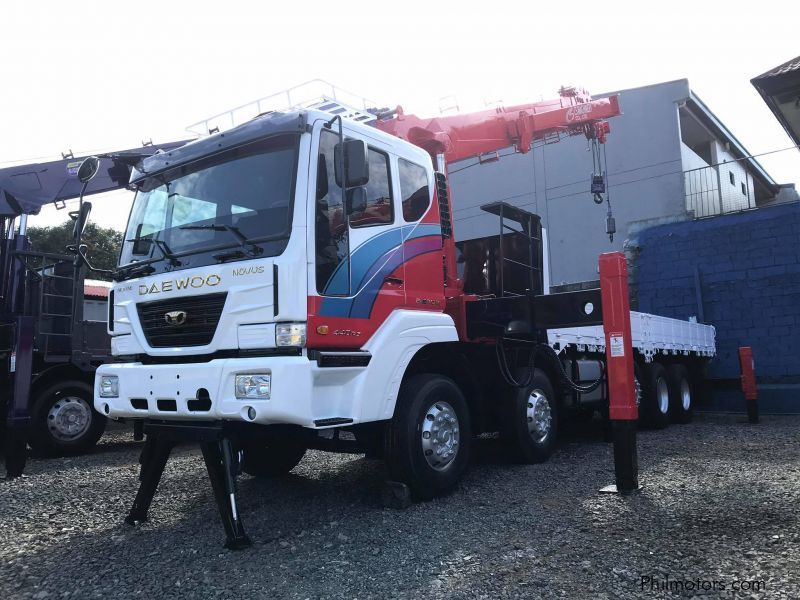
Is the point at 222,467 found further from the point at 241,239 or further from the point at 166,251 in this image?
the point at 166,251

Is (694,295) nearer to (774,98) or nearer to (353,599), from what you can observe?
(774,98)

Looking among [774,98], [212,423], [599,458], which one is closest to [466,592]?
[212,423]

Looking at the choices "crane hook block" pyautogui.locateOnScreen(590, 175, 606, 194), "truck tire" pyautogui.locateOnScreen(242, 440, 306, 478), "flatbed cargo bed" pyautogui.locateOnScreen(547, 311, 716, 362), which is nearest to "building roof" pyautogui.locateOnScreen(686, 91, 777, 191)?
"flatbed cargo bed" pyautogui.locateOnScreen(547, 311, 716, 362)

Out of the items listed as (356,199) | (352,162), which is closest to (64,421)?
(356,199)

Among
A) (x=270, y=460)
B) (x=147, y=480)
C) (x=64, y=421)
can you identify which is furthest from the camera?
(x=64, y=421)

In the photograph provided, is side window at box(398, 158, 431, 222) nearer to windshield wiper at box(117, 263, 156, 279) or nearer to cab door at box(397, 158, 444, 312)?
cab door at box(397, 158, 444, 312)

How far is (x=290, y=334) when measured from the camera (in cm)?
405

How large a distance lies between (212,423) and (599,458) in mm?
4576

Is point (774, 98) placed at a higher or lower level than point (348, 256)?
higher

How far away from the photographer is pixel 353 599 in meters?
3.34

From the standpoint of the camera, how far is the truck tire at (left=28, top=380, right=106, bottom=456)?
314 inches

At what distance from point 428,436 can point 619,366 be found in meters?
1.86

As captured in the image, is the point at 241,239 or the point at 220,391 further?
the point at 241,239

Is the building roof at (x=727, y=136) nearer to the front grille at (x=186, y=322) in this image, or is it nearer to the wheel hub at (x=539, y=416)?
→ the wheel hub at (x=539, y=416)
